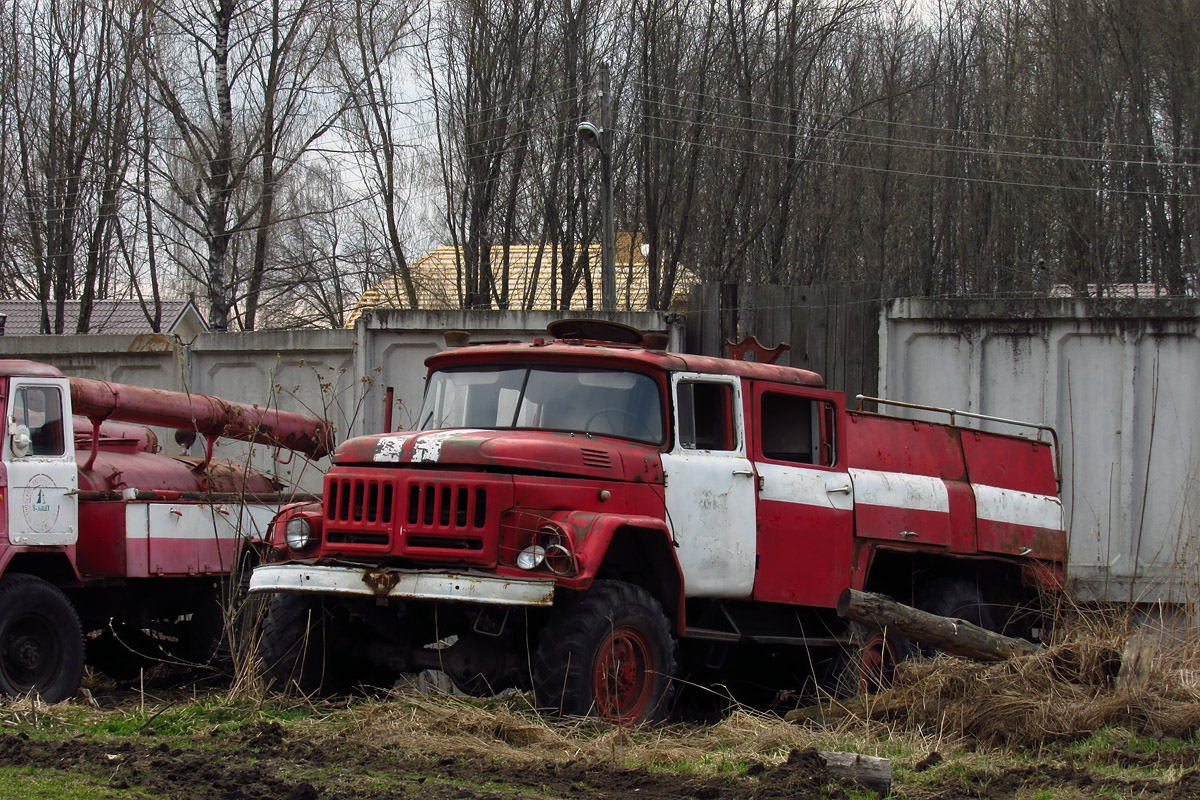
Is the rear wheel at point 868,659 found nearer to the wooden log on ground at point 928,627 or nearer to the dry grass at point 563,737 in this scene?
the wooden log on ground at point 928,627

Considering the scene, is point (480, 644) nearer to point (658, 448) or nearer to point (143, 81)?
point (658, 448)

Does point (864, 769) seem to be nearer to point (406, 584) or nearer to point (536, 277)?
point (406, 584)

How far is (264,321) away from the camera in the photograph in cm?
2770

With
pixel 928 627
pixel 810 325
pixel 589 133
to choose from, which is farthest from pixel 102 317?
pixel 928 627

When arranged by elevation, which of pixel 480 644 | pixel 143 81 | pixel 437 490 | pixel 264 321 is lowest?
pixel 480 644

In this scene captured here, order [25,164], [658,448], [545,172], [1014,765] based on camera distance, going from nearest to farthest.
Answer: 1. [1014,765]
2. [658,448]
3. [545,172]
4. [25,164]

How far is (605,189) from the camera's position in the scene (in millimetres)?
16234

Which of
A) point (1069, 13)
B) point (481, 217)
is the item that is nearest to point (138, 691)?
point (481, 217)

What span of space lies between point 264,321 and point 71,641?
19903 mm

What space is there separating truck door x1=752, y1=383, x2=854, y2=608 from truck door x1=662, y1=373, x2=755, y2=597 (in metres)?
0.16

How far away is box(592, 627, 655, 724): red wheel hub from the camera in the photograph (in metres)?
6.82

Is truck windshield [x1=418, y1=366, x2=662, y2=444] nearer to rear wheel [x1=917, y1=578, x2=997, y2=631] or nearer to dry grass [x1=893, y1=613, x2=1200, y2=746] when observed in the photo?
dry grass [x1=893, y1=613, x2=1200, y2=746]

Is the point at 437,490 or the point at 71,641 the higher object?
the point at 437,490

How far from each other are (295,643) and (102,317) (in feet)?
62.3
